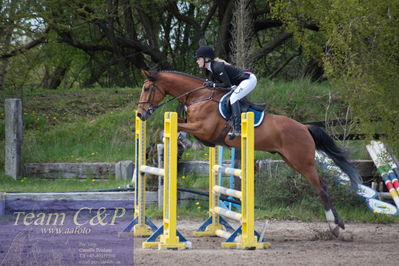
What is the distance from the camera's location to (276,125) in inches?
305

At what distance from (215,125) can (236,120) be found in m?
0.26

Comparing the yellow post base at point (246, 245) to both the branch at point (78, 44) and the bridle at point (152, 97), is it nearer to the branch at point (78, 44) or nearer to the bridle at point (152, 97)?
the bridle at point (152, 97)

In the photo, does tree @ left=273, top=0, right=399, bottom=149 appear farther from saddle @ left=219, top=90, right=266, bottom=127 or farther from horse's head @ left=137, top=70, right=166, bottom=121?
horse's head @ left=137, top=70, right=166, bottom=121

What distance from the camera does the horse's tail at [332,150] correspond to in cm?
809

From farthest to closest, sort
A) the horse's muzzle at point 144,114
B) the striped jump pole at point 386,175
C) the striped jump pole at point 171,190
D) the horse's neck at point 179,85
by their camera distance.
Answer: the striped jump pole at point 386,175, the horse's neck at point 179,85, the horse's muzzle at point 144,114, the striped jump pole at point 171,190

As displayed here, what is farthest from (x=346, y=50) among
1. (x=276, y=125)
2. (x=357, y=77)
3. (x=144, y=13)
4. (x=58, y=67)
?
(x=58, y=67)

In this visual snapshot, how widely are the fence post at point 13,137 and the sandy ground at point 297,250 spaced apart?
11.8 feet

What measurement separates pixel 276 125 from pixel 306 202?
6.26ft

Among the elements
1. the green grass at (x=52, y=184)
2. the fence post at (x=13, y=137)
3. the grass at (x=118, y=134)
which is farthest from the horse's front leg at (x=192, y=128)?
the fence post at (x=13, y=137)

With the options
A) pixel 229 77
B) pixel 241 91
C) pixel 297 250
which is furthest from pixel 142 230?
pixel 229 77

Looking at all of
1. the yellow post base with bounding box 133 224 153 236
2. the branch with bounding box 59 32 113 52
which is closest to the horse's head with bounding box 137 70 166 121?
the yellow post base with bounding box 133 224 153 236

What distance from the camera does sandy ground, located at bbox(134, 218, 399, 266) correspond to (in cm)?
550

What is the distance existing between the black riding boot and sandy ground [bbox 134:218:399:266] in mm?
1198

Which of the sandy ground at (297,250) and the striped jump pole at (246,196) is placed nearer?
the sandy ground at (297,250)
